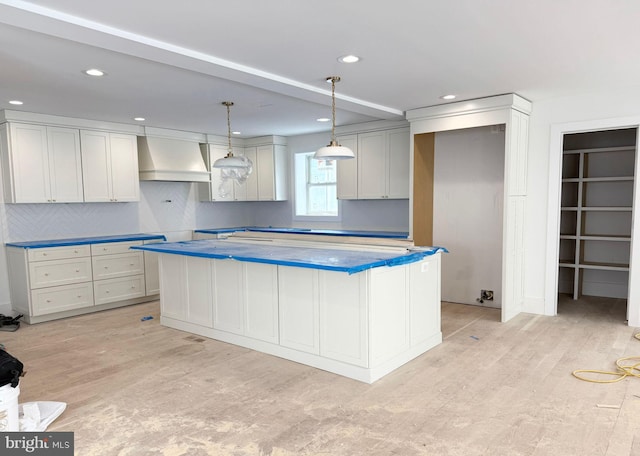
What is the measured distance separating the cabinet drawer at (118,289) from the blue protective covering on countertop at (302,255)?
4.84ft

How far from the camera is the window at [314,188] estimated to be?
725cm

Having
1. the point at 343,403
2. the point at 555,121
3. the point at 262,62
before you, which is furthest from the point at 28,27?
the point at 555,121

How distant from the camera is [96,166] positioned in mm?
5781

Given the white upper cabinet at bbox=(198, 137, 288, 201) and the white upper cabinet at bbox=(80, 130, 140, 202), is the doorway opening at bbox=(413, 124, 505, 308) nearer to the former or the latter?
the white upper cabinet at bbox=(198, 137, 288, 201)

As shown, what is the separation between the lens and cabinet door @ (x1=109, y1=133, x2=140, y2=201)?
5961mm

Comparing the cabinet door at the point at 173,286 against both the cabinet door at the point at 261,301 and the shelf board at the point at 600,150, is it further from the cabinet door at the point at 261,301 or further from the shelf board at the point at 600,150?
the shelf board at the point at 600,150

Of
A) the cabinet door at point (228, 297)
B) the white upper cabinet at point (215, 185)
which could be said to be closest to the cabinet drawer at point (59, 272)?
the cabinet door at point (228, 297)

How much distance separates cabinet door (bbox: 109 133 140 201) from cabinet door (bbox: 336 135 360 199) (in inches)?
114

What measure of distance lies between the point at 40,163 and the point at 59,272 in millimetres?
1325

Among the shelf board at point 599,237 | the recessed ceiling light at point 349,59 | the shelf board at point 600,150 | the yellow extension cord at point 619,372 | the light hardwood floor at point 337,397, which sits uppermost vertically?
the recessed ceiling light at point 349,59

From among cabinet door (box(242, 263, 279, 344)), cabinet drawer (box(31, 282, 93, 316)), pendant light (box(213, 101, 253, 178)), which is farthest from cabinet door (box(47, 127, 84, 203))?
cabinet door (box(242, 263, 279, 344))

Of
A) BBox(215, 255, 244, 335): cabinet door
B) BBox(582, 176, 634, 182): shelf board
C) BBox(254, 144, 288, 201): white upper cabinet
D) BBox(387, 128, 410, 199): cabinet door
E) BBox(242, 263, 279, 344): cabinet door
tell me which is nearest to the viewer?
BBox(242, 263, 279, 344): cabinet door

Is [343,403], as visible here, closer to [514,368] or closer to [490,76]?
[514,368]

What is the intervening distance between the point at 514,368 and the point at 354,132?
389cm
